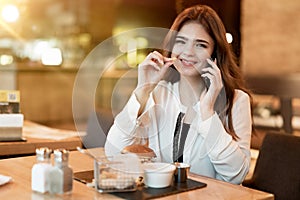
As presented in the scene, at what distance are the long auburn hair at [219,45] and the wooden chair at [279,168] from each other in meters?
0.32

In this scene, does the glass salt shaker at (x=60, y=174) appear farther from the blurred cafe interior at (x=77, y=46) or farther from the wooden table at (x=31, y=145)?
the blurred cafe interior at (x=77, y=46)

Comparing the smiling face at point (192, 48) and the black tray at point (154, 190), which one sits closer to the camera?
the black tray at point (154, 190)

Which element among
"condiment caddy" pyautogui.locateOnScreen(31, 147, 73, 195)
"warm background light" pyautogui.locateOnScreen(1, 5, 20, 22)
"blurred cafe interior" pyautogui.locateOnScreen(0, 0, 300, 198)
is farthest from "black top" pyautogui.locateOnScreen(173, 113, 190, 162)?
"warm background light" pyautogui.locateOnScreen(1, 5, 20, 22)

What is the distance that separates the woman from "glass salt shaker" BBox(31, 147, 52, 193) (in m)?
0.36

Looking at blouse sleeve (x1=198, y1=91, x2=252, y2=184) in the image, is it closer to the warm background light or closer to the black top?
the black top

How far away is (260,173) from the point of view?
191 centimetres

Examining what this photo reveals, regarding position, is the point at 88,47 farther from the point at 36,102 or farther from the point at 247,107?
the point at 247,107

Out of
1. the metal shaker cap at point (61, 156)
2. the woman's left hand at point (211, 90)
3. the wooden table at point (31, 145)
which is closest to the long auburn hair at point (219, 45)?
the woman's left hand at point (211, 90)

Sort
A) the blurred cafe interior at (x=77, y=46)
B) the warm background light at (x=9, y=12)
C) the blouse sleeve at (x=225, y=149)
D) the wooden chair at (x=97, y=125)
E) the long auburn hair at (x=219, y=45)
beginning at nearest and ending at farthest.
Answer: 1. the blouse sleeve at (x=225, y=149)
2. the long auburn hair at (x=219, y=45)
3. the wooden chair at (x=97, y=125)
4. the warm background light at (x=9, y=12)
5. the blurred cafe interior at (x=77, y=46)

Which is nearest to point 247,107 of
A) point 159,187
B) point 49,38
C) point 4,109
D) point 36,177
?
point 159,187

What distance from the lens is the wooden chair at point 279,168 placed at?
1.78 meters

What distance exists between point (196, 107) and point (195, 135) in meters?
0.10

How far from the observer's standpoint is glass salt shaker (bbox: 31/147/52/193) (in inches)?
45.5

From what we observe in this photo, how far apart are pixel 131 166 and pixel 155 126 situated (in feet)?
1.59
